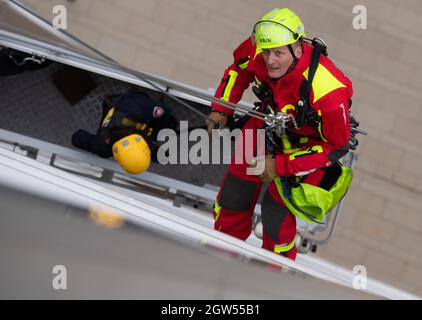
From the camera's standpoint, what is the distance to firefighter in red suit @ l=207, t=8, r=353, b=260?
3020 millimetres

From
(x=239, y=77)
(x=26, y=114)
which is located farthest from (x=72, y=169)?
(x=239, y=77)

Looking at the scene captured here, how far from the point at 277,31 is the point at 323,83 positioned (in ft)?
1.17

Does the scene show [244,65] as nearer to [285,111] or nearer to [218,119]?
[218,119]

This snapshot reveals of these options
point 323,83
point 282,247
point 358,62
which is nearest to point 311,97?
point 323,83

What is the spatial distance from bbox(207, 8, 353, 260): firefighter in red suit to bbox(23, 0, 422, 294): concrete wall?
66.1 inches

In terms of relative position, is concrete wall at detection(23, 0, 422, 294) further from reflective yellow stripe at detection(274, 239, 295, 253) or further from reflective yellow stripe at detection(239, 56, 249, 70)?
reflective yellow stripe at detection(239, 56, 249, 70)

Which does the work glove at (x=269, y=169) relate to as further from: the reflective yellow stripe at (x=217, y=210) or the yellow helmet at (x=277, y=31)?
the yellow helmet at (x=277, y=31)

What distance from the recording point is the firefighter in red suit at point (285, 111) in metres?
3.02

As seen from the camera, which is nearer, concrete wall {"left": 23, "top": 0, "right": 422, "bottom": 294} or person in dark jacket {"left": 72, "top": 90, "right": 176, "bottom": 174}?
person in dark jacket {"left": 72, "top": 90, "right": 176, "bottom": 174}

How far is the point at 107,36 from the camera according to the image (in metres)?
5.60

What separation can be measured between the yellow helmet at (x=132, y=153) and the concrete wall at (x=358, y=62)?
75.8 inches

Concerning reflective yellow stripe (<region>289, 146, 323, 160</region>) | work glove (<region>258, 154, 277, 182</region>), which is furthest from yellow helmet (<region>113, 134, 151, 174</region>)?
reflective yellow stripe (<region>289, 146, 323, 160</region>)

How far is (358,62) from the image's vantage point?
5.71 m

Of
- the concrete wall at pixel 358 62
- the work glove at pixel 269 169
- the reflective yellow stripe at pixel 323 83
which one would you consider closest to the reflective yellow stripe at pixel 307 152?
the work glove at pixel 269 169
